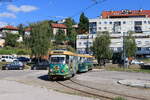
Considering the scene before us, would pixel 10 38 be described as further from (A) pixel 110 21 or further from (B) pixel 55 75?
(B) pixel 55 75

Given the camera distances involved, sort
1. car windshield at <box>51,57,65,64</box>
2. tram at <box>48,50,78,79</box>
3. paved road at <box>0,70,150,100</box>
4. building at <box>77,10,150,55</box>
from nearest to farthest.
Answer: paved road at <box>0,70,150,100</box> → tram at <box>48,50,78,79</box> → car windshield at <box>51,57,65,64</box> → building at <box>77,10,150,55</box>

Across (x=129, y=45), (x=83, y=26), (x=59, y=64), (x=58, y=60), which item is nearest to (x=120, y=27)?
(x=83, y=26)

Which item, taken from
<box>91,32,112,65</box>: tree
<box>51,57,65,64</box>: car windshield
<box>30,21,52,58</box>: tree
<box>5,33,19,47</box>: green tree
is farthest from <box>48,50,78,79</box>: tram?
<box>5,33,19,47</box>: green tree

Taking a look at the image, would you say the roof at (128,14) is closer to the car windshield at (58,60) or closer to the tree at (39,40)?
the tree at (39,40)

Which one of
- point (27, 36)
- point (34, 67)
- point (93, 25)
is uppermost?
point (93, 25)

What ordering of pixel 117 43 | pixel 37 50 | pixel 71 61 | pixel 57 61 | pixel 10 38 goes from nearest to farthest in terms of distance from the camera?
1. pixel 57 61
2. pixel 71 61
3. pixel 37 50
4. pixel 10 38
5. pixel 117 43

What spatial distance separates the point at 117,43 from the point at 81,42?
13.8 meters

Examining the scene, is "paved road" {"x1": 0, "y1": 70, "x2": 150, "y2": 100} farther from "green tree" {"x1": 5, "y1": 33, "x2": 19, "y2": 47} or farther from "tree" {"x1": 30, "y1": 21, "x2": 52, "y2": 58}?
"green tree" {"x1": 5, "y1": 33, "x2": 19, "y2": 47}

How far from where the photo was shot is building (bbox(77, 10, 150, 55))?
9794 cm

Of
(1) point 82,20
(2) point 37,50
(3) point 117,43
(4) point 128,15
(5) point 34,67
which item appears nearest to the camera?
(5) point 34,67

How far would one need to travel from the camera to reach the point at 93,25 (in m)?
115

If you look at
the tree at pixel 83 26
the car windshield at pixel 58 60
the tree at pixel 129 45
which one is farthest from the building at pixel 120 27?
the car windshield at pixel 58 60

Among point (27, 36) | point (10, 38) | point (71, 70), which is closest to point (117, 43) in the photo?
point (10, 38)

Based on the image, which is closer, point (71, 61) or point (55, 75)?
point (55, 75)
